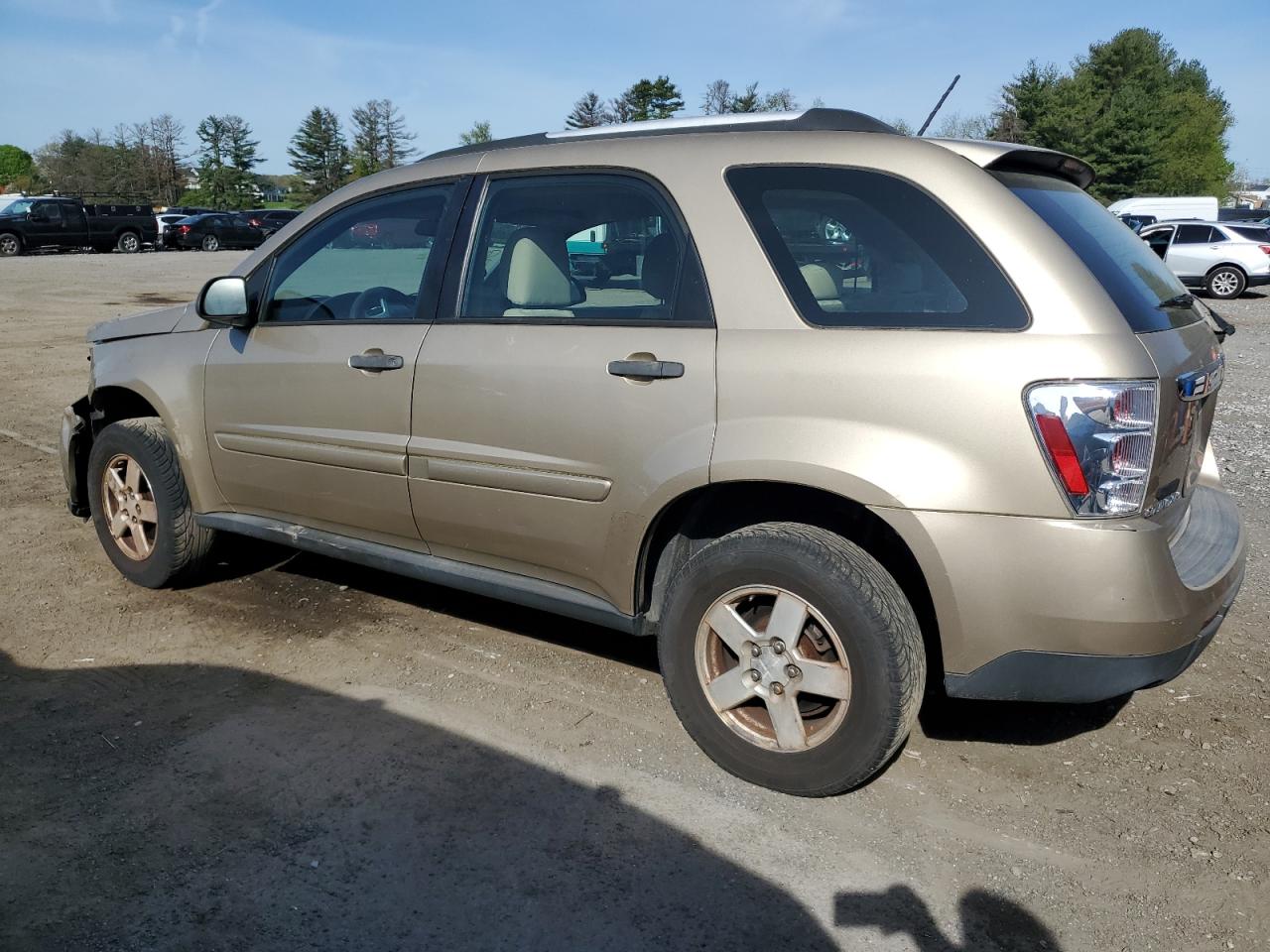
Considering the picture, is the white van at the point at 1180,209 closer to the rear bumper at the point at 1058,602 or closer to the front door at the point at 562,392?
the front door at the point at 562,392

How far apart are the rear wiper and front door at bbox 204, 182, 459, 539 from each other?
2.34m

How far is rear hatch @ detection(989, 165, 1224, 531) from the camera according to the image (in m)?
2.74

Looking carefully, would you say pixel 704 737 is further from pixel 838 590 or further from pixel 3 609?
pixel 3 609

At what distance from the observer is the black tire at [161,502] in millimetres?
4602

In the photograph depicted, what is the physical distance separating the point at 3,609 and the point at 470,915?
3.10 m

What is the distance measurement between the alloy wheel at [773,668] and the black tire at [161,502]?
102 inches

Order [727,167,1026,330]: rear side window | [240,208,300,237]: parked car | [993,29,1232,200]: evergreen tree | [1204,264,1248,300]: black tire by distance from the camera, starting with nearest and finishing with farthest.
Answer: [727,167,1026,330]: rear side window, [1204,264,1248,300]: black tire, [240,208,300,237]: parked car, [993,29,1232,200]: evergreen tree

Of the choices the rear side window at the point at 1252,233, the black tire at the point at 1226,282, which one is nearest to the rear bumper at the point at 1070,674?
the black tire at the point at 1226,282

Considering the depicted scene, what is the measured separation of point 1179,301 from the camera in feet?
10.6

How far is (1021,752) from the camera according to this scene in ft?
11.3

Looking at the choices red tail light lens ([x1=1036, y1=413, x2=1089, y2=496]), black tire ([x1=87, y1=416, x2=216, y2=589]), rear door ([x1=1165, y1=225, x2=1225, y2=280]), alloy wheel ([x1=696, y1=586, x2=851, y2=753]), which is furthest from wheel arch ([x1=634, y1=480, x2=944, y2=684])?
rear door ([x1=1165, y1=225, x2=1225, y2=280])

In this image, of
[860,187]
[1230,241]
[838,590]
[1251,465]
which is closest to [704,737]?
[838,590]

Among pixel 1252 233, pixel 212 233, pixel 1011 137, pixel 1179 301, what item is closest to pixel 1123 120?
pixel 1011 137

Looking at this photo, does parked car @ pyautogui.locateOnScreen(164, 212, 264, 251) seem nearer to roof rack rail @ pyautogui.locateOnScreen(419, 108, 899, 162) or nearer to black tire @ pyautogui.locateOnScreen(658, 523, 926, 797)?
roof rack rail @ pyautogui.locateOnScreen(419, 108, 899, 162)
